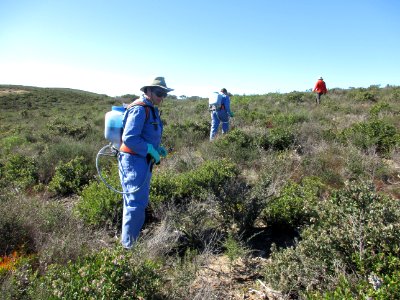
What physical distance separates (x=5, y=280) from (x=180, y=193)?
2.72 metres

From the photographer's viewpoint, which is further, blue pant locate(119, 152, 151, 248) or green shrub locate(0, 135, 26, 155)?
green shrub locate(0, 135, 26, 155)

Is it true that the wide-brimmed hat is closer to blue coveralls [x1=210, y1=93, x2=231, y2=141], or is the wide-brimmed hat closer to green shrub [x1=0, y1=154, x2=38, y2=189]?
→ green shrub [x1=0, y1=154, x2=38, y2=189]

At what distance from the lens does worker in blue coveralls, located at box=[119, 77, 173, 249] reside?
3.27 meters

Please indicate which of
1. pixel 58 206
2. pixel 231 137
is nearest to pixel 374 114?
pixel 231 137

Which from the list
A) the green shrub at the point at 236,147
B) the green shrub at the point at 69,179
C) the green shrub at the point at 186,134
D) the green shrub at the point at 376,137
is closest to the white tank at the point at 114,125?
the green shrub at the point at 69,179

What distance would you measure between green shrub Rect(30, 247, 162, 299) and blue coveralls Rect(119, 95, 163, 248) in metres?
0.83

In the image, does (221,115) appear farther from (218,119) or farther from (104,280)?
(104,280)

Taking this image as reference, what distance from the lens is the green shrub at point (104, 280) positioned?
6.97 feet

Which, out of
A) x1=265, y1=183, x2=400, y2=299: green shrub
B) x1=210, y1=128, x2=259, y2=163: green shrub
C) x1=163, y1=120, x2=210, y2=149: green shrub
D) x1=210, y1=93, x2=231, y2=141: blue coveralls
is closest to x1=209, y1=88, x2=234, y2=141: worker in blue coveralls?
x1=210, y1=93, x2=231, y2=141: blue coveralls

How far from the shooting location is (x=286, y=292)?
2.70 m

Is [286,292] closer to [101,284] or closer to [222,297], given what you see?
[222,297]

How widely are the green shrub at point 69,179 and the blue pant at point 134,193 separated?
2.79 metres

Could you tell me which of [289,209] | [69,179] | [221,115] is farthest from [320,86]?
[69,179]

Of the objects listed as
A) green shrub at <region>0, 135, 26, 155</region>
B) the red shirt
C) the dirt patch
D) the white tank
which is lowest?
green shrub at <region>0, 135, 26, 155</region>
